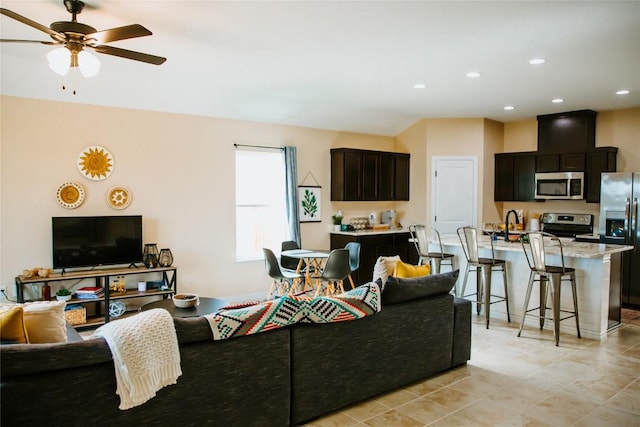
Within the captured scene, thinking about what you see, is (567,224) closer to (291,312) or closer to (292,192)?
(292,192)

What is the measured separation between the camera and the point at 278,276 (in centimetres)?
589

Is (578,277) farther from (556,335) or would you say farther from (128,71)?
(128,71)

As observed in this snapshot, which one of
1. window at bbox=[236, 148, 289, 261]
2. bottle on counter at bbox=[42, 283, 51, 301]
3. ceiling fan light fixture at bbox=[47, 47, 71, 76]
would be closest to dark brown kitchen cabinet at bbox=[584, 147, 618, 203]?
window at bbox=[236, 148, 289, 261]

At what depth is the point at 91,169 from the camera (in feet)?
18.0

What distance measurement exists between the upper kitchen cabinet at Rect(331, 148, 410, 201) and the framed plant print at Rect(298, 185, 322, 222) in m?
0.31

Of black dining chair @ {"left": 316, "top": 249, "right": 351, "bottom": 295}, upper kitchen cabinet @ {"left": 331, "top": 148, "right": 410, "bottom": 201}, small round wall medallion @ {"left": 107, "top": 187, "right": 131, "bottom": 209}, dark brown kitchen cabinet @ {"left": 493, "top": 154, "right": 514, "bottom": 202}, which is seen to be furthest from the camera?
dark brown kitchen cabinet @ {"left": 493, "top": 154, "right": 514, "bottom": 202}

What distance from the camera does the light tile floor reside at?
121 inches

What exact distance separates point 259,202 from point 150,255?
1.90 metres

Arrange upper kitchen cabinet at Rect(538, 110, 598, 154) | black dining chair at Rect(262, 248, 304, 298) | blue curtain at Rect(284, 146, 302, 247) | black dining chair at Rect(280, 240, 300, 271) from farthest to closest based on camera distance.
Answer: upper kitchen cabinet at Rect(538, 110, 598, 154), blue curtain at Rect(284, 146, 302, 247), black dining chair at Rect(280, 240, 300, 271), black dining chair at Rect(262, 248, 304, 298)

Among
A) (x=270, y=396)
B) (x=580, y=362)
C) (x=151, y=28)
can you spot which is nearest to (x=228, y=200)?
(x=151, y=28)

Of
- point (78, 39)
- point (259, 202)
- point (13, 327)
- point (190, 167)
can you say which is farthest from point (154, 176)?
point (13, 327)

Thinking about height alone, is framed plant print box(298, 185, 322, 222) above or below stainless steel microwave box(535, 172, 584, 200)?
below

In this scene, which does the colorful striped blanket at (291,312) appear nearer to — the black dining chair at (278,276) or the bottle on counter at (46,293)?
the black dining chair at (278,276)

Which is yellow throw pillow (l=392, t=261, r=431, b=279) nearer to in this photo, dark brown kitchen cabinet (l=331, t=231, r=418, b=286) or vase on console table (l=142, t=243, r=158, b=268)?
vase on console table (l=142, t=243, r=158, b=268)
